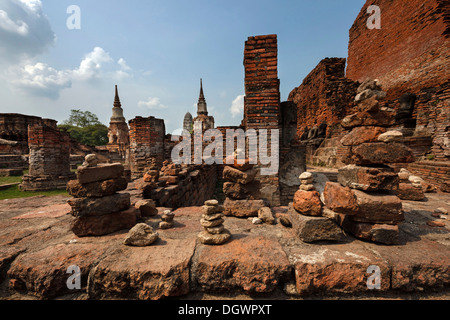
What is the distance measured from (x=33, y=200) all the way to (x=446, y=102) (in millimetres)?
13529

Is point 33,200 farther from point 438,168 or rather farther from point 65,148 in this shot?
point 438,168

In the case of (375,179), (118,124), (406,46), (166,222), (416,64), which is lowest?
(166,222)

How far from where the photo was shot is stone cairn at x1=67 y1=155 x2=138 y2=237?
194 cm

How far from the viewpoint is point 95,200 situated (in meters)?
1.97

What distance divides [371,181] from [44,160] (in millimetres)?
10506

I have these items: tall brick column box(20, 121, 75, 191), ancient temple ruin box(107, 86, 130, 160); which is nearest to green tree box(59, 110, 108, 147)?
ancient temple ruin box(107, 86, 130, 160)

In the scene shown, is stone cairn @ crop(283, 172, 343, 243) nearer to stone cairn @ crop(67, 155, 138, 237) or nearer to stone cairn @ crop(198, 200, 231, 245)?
stone cairn @ crop(198, 200, 231, 245)

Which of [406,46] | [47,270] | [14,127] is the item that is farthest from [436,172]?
[14,127]

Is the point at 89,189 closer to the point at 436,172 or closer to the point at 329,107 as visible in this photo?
the point at 436,172

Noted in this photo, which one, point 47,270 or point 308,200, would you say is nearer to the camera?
point 47,270

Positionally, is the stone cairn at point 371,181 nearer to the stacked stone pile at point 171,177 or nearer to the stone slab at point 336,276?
the stone slab at point 336,276

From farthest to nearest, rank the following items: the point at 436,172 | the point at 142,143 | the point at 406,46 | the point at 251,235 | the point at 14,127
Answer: the point at 14,127, the point at 406,46, the point at 142,143, the point at 436,172, the point at 251,235

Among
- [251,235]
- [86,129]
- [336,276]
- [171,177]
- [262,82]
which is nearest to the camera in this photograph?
[336,276]

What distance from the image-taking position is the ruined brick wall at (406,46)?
834 cm
